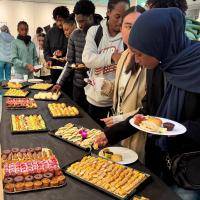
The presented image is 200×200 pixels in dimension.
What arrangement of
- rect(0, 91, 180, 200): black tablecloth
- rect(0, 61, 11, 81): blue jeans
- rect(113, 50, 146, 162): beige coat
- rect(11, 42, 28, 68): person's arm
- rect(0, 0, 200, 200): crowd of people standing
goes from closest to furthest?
1. rect(0, 91, 180, 200): black tablecloth
2. rect(0, 0, 200, 200): crowd of people standing
3. rect(113, 50, 146, 162): beige coat
4. rect(11, 42, 28, 68): person's arm
5. rect(0, 61, 11, 81): blue jeans

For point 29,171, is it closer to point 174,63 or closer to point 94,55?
point 174,63

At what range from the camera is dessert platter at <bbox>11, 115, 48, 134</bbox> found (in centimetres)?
183

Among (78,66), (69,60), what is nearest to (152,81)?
(78,66)

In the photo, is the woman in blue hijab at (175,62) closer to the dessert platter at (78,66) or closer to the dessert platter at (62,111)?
the dessert platter at (62,111)

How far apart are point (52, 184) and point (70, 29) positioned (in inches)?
107

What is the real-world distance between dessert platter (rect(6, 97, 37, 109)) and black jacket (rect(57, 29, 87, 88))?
21.2 inches

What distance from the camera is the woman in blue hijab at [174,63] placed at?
1255 millimetres

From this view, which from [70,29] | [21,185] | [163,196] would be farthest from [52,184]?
[70,29]

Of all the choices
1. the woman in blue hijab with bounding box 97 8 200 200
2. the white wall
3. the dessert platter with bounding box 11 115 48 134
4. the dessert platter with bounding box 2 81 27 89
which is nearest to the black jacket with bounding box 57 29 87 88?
the dessert platter with bounding box 2 81 27 89

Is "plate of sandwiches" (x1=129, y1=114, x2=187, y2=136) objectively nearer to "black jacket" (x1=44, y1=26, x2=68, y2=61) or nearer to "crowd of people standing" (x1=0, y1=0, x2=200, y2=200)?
"crowd of people standing" (x1=0, y1=0, x2=200, y2=200)

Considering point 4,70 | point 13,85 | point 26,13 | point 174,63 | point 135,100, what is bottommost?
point 4,70

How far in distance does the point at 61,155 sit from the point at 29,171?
0.25 meters

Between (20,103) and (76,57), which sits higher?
(76,57)

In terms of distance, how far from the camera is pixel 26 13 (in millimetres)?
9992
